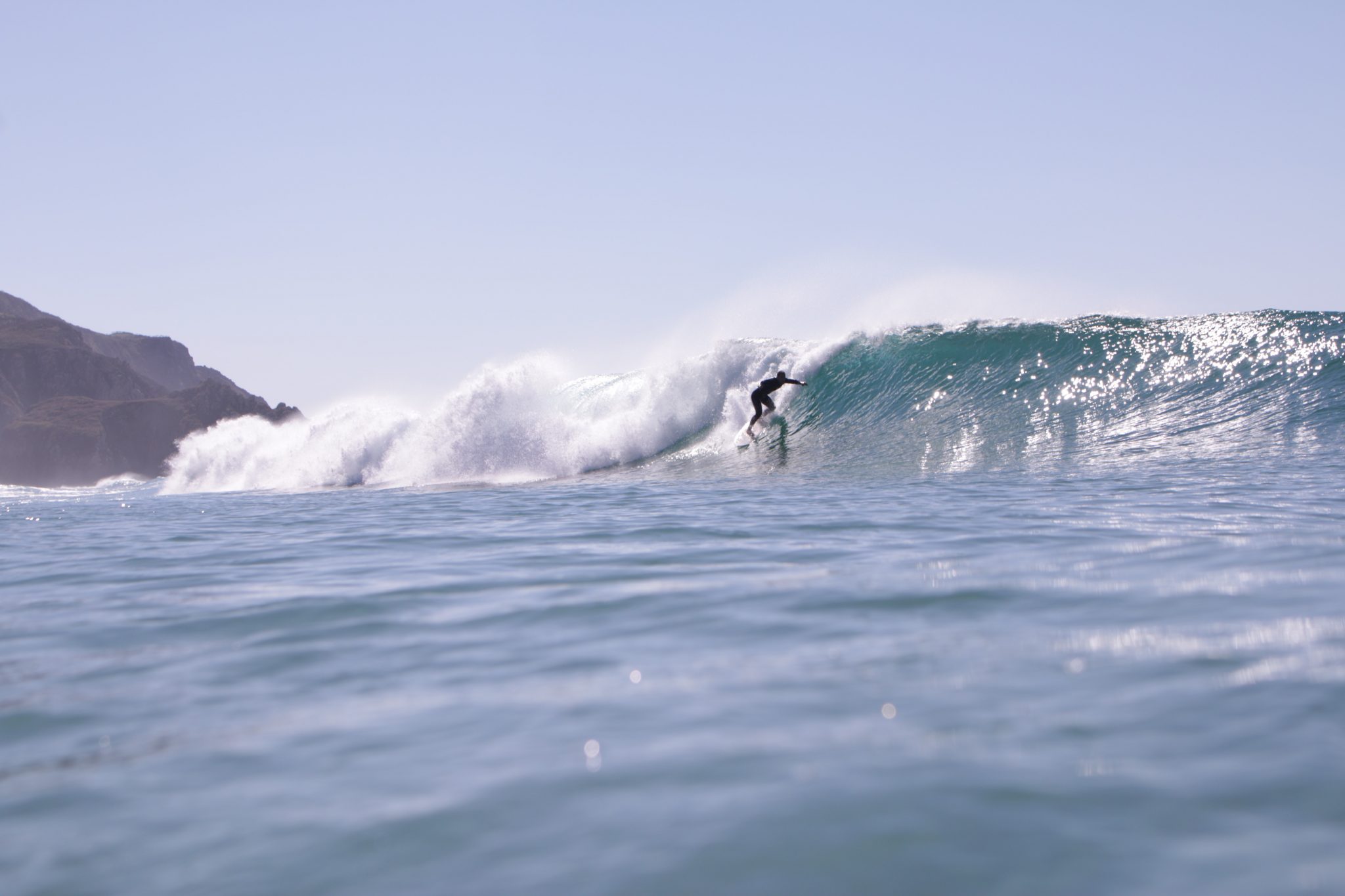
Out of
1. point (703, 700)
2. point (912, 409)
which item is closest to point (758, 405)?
point (912, 409)

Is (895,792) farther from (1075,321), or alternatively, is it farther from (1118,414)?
(1075,321)

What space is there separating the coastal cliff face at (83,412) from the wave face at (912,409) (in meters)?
53.3

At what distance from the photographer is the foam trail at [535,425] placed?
60.9 ft

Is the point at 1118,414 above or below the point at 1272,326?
below

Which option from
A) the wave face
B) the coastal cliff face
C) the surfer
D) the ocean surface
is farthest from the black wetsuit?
the coastal cliff face

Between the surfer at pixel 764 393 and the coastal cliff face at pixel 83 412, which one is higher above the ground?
the coastal cliff face at pixel 83 412

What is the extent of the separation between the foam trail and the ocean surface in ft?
28.5

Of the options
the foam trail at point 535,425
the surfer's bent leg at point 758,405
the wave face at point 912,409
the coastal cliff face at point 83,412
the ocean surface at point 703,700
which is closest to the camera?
the ocean surface at point 703,700

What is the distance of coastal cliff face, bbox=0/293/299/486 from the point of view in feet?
230

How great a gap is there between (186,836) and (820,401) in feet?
54.5

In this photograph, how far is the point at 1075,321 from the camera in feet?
63.9

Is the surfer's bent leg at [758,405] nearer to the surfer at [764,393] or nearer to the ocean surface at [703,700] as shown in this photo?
the surfer at [764,393]

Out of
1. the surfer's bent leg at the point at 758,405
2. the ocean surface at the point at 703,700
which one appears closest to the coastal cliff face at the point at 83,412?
the surfer's bent leg at the point at 758,405

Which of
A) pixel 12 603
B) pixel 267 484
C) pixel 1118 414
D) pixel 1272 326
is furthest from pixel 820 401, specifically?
pixel 12 603
